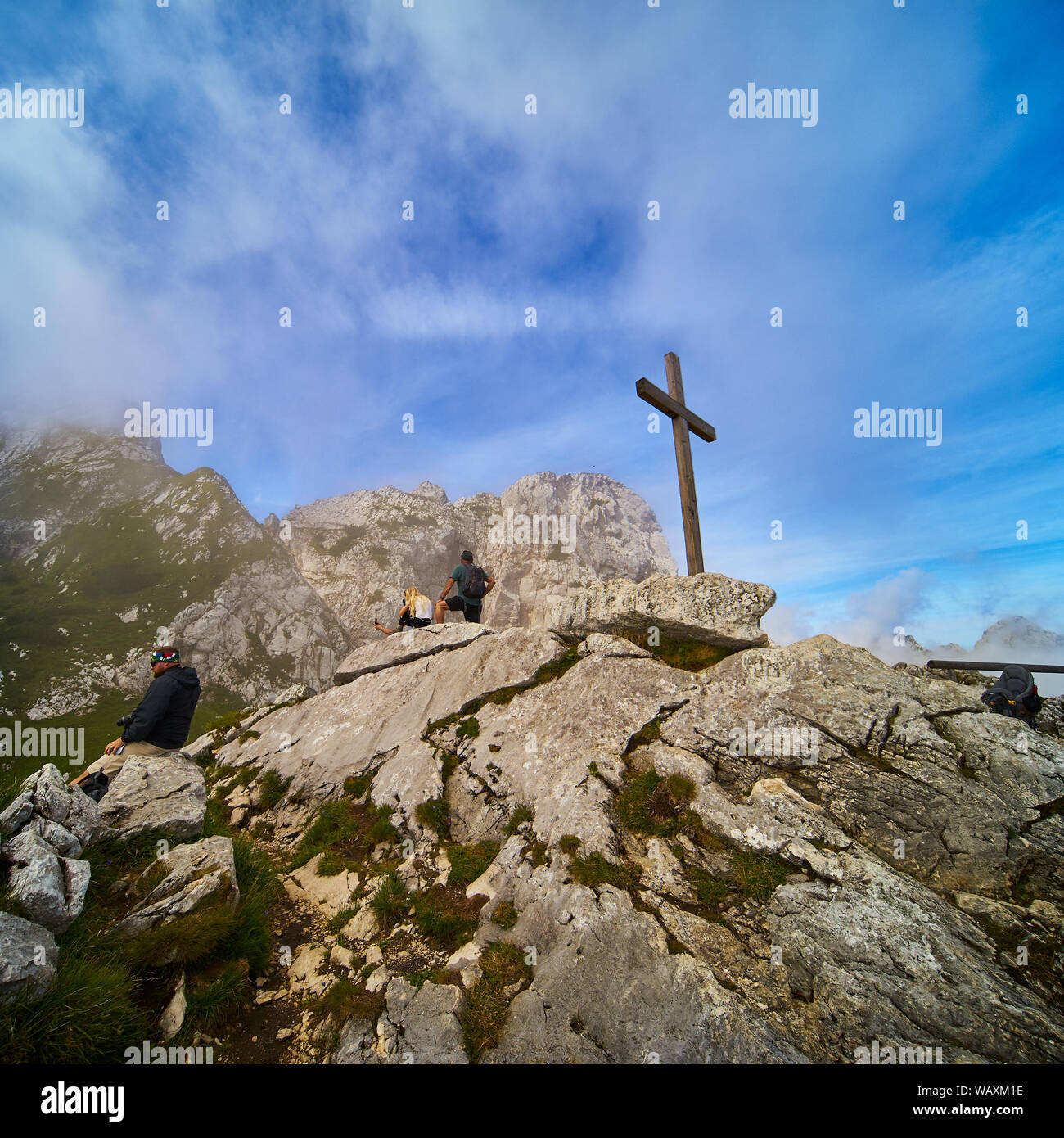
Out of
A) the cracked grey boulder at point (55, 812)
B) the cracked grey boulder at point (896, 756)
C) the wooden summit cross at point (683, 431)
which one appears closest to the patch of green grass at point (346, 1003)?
the cracked grey boulder at point (55, 812)

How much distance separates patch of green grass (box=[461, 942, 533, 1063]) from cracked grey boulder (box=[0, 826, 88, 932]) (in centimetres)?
484

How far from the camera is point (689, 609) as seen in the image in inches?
463

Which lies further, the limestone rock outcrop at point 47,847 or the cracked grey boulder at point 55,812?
the cracked grey boulder at point 55,812

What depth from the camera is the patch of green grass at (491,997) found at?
579 cm

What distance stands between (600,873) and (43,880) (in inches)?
277

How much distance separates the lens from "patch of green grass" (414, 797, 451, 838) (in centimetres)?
1046

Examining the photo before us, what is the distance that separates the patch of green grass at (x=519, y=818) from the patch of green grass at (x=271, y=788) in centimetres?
761

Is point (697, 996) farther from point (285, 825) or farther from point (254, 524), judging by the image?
point (254, 524)

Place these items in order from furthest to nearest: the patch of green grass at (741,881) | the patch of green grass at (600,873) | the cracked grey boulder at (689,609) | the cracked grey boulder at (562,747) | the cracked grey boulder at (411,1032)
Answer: the cracked grey boulder at (689,609) < the cracked grey boulder at (562,747) < the patch of green grass at (600,873) < the patch of green grass at (741,881) < the cracked grey boulder at (411,1032)

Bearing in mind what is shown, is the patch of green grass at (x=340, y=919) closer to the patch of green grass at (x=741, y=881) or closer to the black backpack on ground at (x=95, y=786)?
the black backpack on ground at (x=95, y=786)

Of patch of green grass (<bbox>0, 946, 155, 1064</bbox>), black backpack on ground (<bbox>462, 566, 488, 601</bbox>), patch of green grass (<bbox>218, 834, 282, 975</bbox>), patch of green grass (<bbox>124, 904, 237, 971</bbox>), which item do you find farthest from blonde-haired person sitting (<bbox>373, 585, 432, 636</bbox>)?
patch of green grass (<bbox>0, 946, 155, 1064</bbox>)

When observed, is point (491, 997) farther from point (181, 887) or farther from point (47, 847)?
point (47, 847)

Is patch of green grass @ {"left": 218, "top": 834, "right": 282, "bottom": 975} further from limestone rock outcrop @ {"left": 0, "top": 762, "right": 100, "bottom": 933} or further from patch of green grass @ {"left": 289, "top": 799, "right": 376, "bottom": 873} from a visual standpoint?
limestone rock outcrop @ {"left": 0, "top": 762, "right": 100, "bottom": 933}
